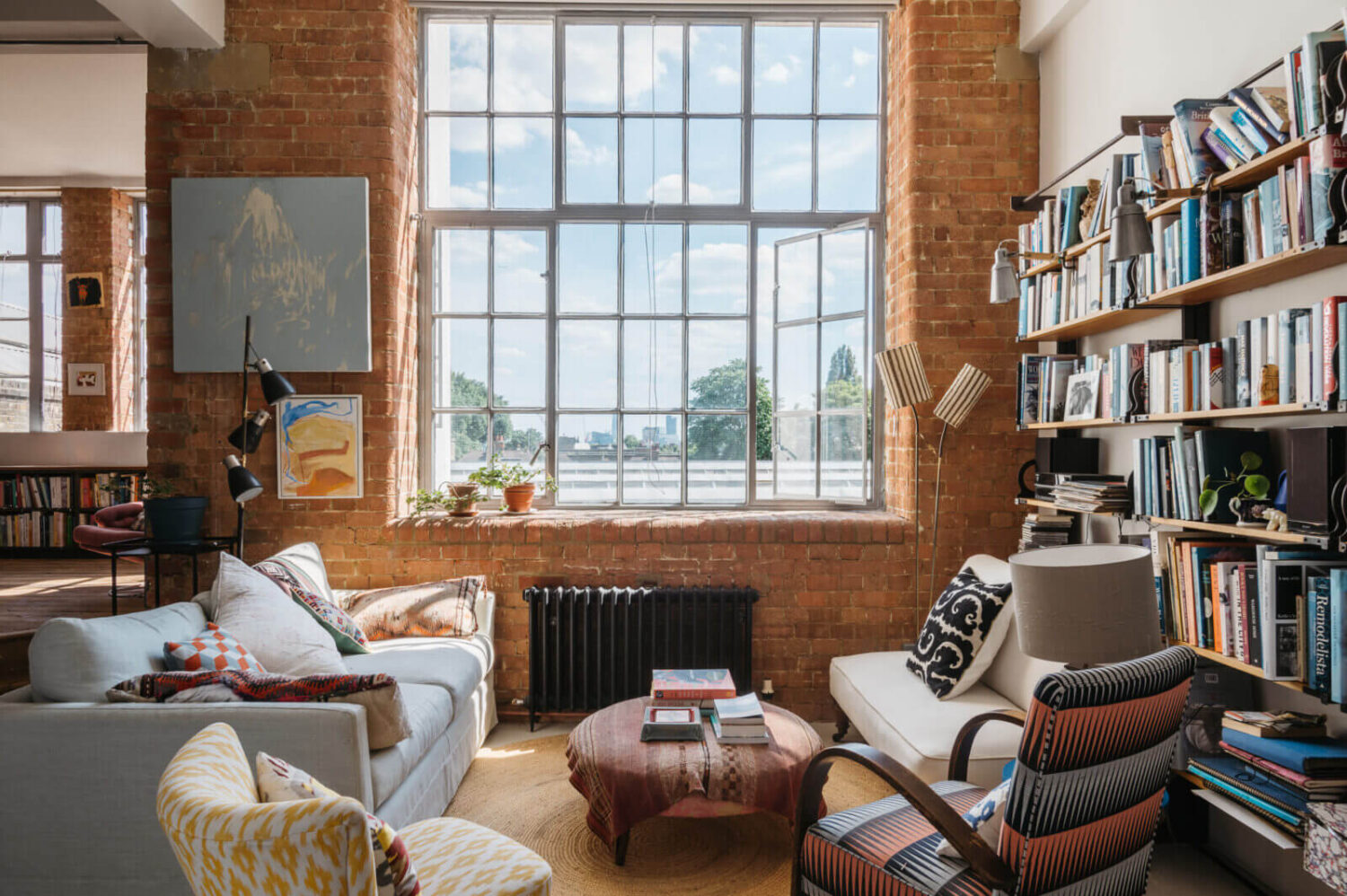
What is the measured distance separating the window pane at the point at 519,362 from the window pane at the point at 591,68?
1205 mm

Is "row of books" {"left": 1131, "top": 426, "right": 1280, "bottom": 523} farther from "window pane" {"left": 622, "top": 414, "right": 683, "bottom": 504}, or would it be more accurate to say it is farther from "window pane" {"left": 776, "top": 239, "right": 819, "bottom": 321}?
"window pane" {"left": 622, "top": 414, "right": 683, "bottom": 504}

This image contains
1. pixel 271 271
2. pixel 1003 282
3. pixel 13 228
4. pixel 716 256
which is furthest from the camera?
pixel 13 228

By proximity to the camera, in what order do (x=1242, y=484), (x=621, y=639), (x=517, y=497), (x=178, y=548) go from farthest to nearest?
(x=517, y=497) < (x=621, y=639) < (x=178, y=548) < (x=1242, y=484)

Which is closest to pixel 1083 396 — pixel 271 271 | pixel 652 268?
pixel 652 268

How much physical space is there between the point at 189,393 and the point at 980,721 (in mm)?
3820

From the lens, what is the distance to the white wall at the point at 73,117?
15.7 ft

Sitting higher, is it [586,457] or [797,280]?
[797,280]

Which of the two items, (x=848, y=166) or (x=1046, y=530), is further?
(x=848, y=166)

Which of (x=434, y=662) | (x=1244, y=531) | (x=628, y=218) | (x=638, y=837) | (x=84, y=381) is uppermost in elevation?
(x=628, y=218)

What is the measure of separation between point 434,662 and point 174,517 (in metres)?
1.49

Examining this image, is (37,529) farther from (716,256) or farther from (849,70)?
(849,70)

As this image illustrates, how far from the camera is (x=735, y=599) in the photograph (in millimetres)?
3779

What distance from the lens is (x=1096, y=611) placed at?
185 cm

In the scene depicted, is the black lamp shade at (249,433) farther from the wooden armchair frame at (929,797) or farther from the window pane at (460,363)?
the wooden armchair frame at (929,797)
